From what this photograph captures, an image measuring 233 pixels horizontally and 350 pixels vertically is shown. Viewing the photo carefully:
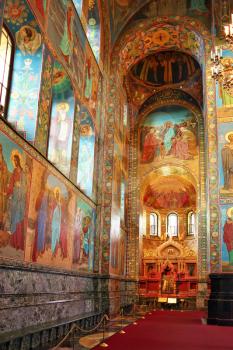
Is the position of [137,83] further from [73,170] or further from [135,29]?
[73,170]

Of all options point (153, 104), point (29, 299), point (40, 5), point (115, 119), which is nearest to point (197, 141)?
point (153, 104)

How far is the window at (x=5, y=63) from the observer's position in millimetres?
8762

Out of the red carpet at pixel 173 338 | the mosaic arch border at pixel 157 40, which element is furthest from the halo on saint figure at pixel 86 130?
the red carpet at pixel 173 338

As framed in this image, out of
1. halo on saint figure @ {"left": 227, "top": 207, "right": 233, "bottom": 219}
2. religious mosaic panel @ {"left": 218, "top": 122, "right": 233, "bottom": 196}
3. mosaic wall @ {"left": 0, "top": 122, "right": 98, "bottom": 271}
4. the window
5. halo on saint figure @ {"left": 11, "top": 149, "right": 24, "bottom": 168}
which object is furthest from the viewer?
religious mosaic panel @ {"left": 218, "top": 122, "right": 233, "bottom": 196}

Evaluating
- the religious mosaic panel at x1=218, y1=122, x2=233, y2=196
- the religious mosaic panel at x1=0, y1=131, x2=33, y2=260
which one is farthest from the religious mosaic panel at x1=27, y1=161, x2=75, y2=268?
the religious mosaic panel at x1=218, y1=122, x2=233, y2=196

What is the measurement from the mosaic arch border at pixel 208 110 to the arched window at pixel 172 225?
550 centimetres

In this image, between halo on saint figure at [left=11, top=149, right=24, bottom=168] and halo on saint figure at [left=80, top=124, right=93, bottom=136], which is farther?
halo on saint figure at [left=80, top=124, right=93, bottom=136]

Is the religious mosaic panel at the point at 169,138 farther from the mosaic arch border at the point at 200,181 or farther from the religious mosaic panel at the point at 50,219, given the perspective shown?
the religious mosaic panel at the point at 50,219

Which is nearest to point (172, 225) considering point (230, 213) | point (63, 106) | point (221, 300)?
point (230, 213)

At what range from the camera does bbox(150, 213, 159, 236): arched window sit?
2628cm

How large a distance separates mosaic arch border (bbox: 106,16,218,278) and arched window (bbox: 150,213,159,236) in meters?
5.80

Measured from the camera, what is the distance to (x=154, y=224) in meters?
26.5

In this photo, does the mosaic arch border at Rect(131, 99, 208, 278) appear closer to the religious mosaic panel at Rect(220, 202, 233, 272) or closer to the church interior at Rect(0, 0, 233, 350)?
the church interior at Rect(0, 0, 233, 350)

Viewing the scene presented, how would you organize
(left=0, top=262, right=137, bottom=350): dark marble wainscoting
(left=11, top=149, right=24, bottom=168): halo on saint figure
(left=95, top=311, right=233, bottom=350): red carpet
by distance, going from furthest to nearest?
(left=95, top=311, right=233, bottom=350): red carpet → (left=11, top=149, right=24, bottom=168): halo on saint figure → (left=0, top=262, right=137, bottom=350): dark marble wainscoting
